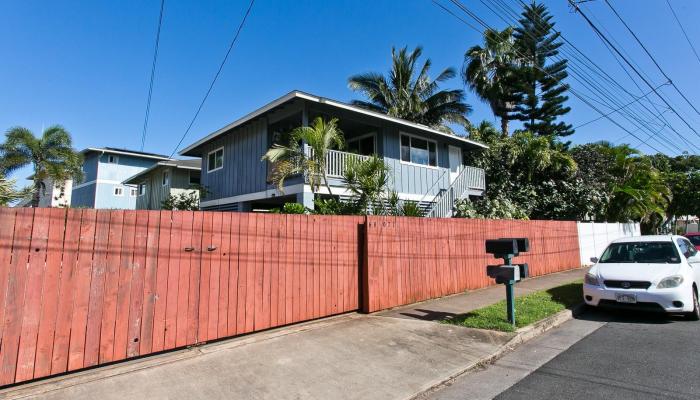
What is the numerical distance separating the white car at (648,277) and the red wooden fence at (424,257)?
2.70 meters

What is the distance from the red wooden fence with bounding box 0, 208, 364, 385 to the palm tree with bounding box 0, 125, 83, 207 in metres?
26.1

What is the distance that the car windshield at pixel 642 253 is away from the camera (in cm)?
777

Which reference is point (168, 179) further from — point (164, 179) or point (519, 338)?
point (519, 338)

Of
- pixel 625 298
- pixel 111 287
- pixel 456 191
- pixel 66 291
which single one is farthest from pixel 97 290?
pixel 456 191

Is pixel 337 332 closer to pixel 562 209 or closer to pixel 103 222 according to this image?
pixel 103 222

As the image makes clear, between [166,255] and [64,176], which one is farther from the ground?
[64,176]

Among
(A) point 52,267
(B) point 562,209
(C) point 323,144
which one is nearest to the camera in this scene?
(A) point 52,267

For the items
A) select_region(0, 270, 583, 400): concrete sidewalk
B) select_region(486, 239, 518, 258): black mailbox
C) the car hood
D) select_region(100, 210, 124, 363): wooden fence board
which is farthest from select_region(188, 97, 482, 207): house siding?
select_region(100, 210, 124, 363): wooden fence board

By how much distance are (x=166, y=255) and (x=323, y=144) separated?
650 centimetres

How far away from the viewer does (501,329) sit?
20.0 ft

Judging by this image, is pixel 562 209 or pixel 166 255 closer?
pixel 166 255

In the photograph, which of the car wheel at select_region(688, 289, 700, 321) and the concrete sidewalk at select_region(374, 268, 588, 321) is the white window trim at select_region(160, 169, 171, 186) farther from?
the car wheel at select_region(688, 289, 700, 321)

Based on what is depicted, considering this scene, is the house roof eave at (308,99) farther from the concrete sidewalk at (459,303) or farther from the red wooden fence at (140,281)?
the concrete sidewalk at (459,303)

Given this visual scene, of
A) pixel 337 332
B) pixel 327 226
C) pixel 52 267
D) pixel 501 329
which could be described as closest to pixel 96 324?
pixel 52 267
